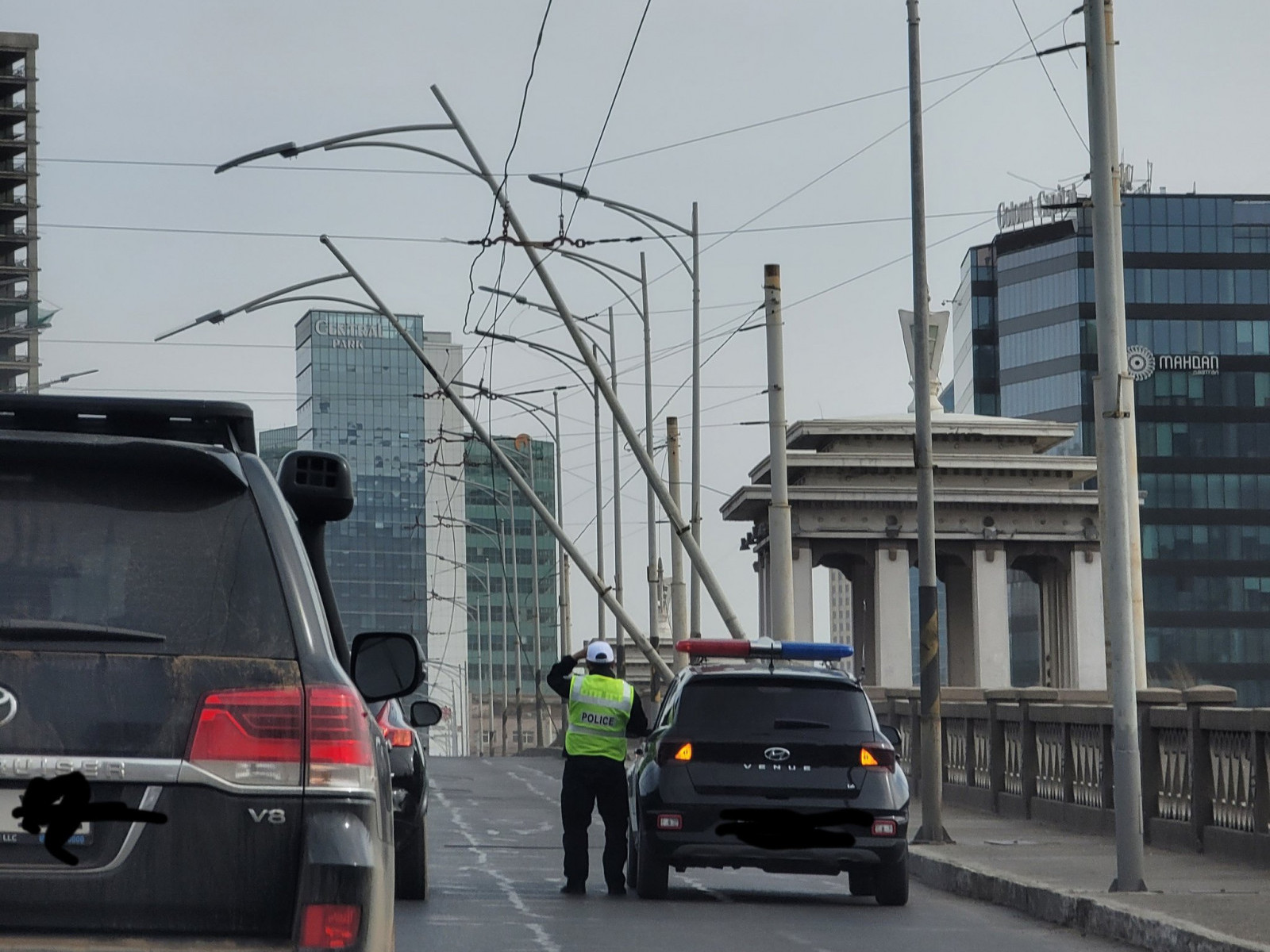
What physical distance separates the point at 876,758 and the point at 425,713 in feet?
13.4

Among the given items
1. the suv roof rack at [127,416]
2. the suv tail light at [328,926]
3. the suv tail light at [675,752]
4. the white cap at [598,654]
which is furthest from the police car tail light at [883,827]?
the suv tail light at [328,926]

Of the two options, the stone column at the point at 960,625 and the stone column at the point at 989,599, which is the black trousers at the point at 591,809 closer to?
the stone column at the point at 989,599

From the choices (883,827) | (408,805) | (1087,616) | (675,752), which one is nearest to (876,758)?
(883,827)

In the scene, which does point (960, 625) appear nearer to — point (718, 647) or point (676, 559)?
point (676, 559)

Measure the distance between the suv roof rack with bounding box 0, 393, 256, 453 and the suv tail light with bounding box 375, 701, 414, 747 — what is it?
9.90 m

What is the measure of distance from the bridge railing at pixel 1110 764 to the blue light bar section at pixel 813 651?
7.80 feet

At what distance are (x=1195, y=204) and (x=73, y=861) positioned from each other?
138528mm

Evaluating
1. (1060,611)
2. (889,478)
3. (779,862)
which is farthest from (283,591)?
(1060,611)

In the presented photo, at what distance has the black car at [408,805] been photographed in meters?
15.5

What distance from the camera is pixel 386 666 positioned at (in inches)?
237

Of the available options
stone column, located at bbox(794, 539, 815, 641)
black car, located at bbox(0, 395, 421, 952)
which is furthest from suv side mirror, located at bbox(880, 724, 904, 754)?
stone column, located at bbox(794, 539, 815, 641)

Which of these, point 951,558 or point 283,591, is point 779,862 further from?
point 951,558

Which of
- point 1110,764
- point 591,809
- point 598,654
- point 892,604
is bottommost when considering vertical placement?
point 591,809

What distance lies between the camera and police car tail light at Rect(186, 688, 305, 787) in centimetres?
470
